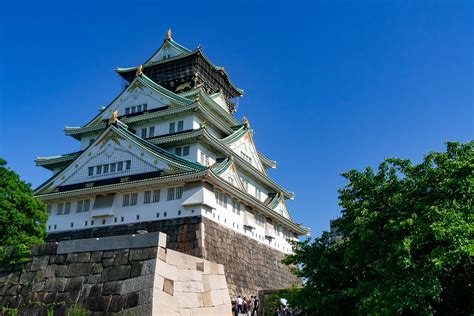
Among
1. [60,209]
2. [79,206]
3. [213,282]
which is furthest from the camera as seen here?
[60,209]

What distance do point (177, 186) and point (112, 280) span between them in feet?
45.2

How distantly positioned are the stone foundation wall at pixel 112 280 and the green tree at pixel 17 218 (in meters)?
0.53

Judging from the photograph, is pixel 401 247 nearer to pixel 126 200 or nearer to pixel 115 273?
pixel 115 273

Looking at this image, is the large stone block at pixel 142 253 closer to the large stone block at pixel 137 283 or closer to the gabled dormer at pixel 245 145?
the large stone block at pixel 137 283

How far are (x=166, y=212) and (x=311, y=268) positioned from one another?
12959 mm

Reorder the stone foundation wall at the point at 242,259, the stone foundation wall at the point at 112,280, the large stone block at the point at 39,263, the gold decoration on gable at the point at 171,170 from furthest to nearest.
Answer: the gold decoration on gable at the point at 171,170 < the stone foundation wall at the point at 242,259 < the large stone block at the point at 39,263 < the stone foundation wall at the point at 112,280

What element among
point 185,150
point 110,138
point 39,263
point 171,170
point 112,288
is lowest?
point 112,288

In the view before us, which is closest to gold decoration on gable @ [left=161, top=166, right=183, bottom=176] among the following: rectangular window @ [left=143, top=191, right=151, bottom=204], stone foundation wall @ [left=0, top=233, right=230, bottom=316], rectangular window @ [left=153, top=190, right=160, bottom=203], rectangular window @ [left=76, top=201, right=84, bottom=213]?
rectangular window @ [left=153, top=190, right=160, bottom=203]

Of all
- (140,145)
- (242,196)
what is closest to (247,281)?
(242,196)

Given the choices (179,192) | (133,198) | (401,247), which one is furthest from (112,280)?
(133,198)

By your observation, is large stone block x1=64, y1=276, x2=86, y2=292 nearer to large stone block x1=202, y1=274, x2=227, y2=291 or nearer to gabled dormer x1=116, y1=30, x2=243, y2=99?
large stone block x1=202, y1=274, x2=227, y2=291

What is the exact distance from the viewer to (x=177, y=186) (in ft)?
87.2

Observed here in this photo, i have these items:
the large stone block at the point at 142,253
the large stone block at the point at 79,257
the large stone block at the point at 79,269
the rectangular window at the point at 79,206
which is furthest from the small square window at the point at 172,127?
the large stone block at the point at 142,253

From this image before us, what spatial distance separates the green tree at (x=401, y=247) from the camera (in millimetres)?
11586
